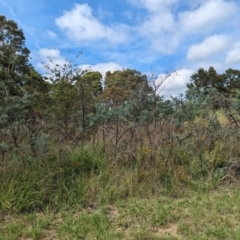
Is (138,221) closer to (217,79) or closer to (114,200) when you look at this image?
(114,200)

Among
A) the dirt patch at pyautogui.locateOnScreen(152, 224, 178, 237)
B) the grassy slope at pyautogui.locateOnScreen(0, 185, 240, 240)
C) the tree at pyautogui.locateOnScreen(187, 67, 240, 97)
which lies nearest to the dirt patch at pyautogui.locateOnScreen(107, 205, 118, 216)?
the grassy slope at pyautogui.locateOnScreen(0, 185, 240, 240)

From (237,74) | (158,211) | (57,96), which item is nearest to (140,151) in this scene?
(158,211)

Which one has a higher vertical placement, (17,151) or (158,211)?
(17,151)

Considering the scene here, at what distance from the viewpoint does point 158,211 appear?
A: 360 cm

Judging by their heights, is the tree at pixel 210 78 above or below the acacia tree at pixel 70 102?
above

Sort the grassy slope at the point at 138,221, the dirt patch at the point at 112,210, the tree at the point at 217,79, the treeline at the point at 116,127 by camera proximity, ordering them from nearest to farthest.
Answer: the grassy slope at the point at 138,221, the dirt patch at the point at 112,210, the treeline at the point at 116,127, the tree at the point at 217,79

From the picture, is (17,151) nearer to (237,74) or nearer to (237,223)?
(237,223)

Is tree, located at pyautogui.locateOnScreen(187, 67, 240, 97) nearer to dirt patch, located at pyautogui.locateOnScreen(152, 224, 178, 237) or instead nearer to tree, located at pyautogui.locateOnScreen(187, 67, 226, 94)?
tree, located at pyautogui.locateOnScreen(187, 67, 226, 94)

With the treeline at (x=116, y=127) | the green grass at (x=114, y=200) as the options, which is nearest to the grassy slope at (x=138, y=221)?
the green grass at (x=114, y=200)

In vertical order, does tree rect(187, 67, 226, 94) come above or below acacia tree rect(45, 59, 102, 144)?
above

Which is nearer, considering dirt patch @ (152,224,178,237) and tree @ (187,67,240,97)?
dirt patch @ (152,224,178,237)

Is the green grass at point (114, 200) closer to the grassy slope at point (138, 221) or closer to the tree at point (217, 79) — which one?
the grassy slope at point (138, 221)

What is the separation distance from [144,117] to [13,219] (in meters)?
4.63

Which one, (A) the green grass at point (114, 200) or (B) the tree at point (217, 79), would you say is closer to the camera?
(A) the green grass at point (114, 200)
